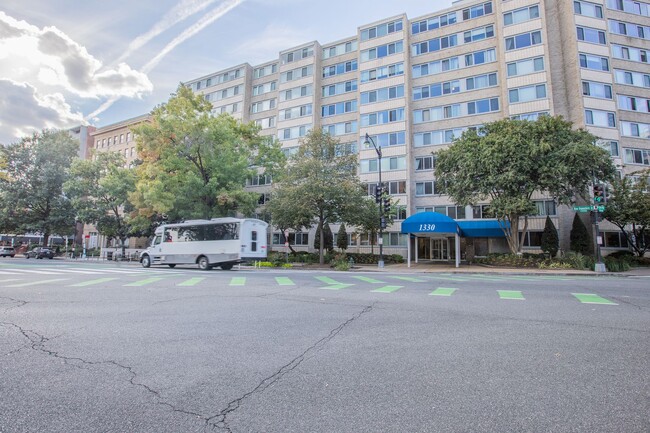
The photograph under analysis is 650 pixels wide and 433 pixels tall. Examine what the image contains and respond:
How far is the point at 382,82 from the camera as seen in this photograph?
139 feet

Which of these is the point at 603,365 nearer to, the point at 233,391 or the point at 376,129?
the point at 233,391

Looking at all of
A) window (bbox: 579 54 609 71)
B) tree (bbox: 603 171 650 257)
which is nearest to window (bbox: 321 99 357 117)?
window (bbox: 579 54 609 71)

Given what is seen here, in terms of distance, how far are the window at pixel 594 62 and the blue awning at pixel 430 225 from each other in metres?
22.1

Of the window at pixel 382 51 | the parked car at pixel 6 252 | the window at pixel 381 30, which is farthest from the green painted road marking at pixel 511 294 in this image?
the parked car at pixel 6 252

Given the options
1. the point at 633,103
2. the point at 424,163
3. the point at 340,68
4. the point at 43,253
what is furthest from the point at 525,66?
the point at 43,253

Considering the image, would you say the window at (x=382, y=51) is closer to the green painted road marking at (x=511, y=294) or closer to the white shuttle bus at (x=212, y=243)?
the white shuttle bus at (x=212, y=243)

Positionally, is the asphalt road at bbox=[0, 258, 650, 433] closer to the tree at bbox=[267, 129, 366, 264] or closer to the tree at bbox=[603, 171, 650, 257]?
the tree at bbox=[267, 129, 366, 264]

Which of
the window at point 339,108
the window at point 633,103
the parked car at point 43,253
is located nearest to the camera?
the window at point 633,103

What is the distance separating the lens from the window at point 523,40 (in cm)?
3519

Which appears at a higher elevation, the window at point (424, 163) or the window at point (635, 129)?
the window at point (635, 129)

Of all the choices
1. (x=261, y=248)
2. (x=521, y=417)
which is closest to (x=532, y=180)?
(x=261, y=248)

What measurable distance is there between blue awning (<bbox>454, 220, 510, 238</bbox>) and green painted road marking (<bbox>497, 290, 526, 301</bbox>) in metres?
23.3

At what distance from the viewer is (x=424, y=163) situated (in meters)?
39.9

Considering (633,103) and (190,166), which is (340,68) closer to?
(190,166)
